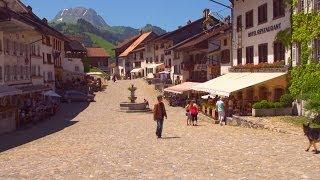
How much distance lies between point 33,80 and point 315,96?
3387 centimetres

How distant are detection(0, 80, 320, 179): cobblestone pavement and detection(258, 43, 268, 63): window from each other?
1034 centimetres

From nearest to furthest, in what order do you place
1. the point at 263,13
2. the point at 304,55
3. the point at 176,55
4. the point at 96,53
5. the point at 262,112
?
the point at 304,55, the point at 262,112, the point at 263,13, the point at 176,55, the point at 96,53

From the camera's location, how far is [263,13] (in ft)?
114

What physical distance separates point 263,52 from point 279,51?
2827 millimetres

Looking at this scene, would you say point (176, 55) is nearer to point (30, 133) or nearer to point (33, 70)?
point (33, 70)

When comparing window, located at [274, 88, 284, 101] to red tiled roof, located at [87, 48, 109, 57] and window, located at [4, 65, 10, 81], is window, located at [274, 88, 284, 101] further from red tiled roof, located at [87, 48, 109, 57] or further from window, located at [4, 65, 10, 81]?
red tiled roof, located at [87, 48, 109, 57]

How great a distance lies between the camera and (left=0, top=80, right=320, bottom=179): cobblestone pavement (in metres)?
14.0

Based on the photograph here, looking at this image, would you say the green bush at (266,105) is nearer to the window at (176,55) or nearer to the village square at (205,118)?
the village square at (205,118)

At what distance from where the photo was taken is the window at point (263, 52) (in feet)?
114

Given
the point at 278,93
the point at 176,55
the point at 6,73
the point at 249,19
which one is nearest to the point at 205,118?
the point at 278,93

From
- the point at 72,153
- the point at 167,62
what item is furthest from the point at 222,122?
the point at 167,62

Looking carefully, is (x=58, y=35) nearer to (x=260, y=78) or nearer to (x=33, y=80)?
(x=33, y=80)

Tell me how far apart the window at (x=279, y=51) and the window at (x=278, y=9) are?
6.26ft

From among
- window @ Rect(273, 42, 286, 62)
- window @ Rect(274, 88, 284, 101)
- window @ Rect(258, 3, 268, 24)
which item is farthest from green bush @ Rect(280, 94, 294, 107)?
window @ Rect(258, 3, 268, 24)
